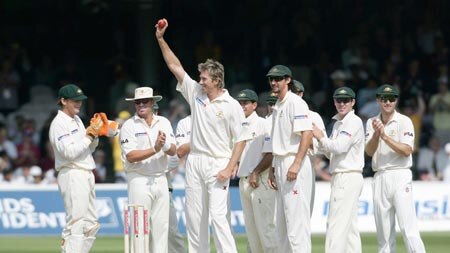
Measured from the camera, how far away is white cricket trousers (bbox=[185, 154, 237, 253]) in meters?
12.0

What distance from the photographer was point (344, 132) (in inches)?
496

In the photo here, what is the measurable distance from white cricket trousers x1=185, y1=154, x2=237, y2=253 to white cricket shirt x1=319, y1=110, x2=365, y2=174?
116 centimetres

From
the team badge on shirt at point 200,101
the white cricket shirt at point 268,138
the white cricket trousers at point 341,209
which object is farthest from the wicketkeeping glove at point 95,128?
the white cricket trousers at point 341,209

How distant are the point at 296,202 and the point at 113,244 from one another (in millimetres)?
4950

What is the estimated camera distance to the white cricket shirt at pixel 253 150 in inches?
518

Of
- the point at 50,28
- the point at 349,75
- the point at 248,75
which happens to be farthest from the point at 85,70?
the point at 349,75

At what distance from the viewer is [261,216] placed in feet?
42.9

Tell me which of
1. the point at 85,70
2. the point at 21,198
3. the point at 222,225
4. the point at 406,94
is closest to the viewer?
the point at 222,225

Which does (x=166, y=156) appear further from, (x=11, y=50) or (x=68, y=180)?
(x=11, y=50)

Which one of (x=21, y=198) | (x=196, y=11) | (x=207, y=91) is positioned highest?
(x=196, y=11)

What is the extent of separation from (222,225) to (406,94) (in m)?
10.2

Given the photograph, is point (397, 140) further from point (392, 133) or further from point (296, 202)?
point (296, 202)

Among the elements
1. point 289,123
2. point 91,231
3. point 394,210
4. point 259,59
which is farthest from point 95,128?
point 259,59

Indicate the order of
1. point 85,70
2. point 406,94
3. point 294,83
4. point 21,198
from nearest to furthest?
1. point 294,83
2. point 21,198
3. point 406,94
4. point 85,70
